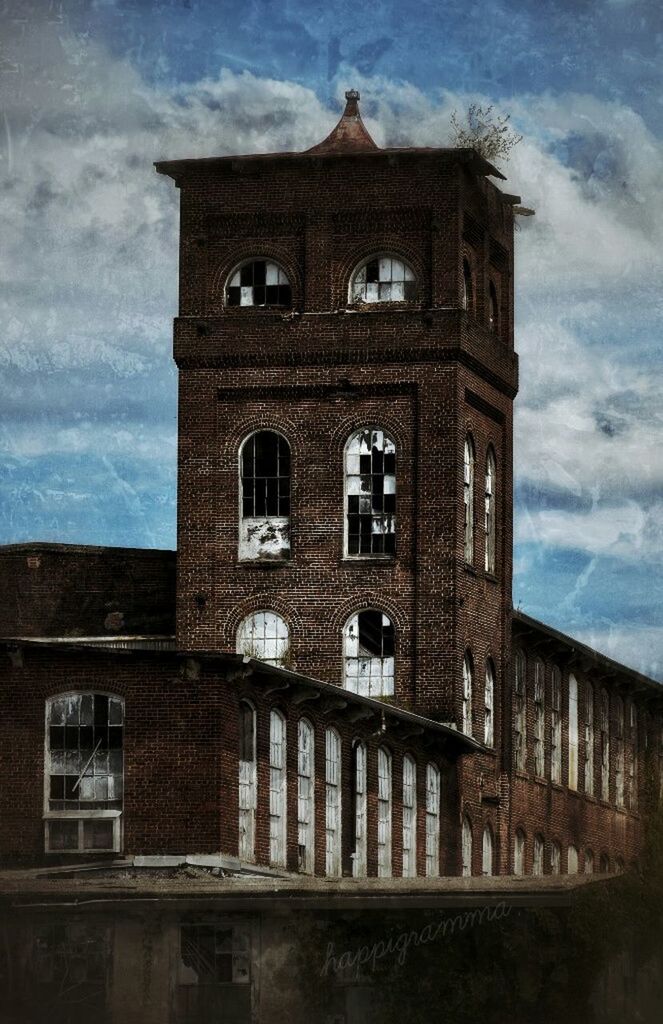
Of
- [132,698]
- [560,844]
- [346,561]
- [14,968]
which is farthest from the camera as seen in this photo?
[560,844]

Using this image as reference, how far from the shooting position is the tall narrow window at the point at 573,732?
70750 millimetres

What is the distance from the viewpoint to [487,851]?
2484 inches

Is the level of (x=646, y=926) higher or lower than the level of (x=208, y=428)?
lower

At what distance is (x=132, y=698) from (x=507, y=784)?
60.3 ft

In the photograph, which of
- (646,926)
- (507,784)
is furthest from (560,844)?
(646,926)

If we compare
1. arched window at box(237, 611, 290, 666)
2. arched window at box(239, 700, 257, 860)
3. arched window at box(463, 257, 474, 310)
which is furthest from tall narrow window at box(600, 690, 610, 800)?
arched window at box(239, 700, 257, 860)

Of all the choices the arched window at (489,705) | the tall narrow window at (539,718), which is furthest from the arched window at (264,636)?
the tall narrow window at (539,718)

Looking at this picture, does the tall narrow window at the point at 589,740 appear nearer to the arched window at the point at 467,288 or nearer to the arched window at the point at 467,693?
the arched window at the point at 467,693

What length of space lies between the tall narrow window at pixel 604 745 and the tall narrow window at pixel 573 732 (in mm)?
2115

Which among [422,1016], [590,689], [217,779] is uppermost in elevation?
[590,689]

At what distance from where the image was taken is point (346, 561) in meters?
61.9

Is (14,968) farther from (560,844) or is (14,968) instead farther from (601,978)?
(560,844)

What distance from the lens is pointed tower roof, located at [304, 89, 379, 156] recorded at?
63.2m

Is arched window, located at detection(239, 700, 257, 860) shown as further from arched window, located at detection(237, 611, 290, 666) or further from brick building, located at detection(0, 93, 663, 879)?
arched window, located at detection(237, 611, 290, 666)
